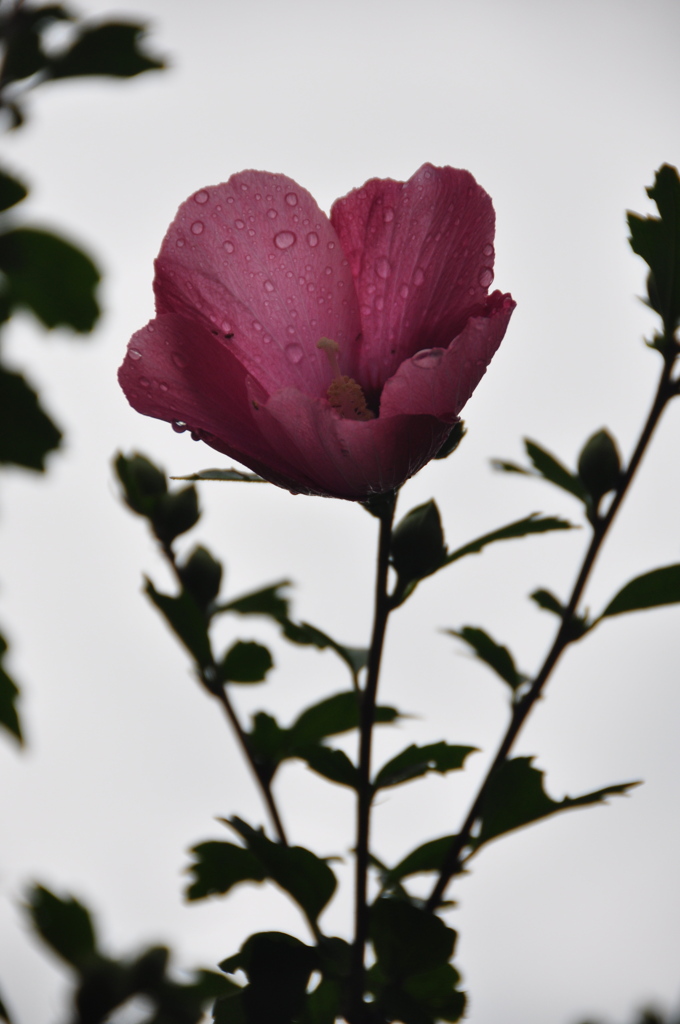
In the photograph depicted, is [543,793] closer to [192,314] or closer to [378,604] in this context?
[378,604]

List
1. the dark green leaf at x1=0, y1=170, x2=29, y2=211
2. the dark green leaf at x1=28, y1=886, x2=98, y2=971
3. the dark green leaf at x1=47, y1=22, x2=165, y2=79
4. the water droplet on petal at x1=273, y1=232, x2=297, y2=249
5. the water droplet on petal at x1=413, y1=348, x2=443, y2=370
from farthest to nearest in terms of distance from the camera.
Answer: the dark green leaf at x1=47, y1=22, x2=165, y2=79 → the dark green leaf at x1=0, y1=170, x2=29, y2=211 → the dark green leaf at x1=28, y1=886, x2=98, y2=971 → the water droplet on petal at x1=273, y1=232, x2=297, y2=249 → the water droplet on petal at x1=413, y1=348, x2=443, y2=370

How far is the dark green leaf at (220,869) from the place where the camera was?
25.3 inches

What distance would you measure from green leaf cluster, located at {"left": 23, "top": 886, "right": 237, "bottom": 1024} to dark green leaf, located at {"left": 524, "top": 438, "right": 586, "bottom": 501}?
0.41 metres

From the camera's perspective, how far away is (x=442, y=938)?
53 cm

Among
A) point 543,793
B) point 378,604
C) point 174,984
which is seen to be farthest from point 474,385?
point 174,984

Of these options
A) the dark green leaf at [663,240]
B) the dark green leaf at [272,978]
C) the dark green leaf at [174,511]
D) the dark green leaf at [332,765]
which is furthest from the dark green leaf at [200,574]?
the dark green leaf at [663,240]

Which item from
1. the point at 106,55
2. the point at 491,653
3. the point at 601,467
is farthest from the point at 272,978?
the point at 106,55

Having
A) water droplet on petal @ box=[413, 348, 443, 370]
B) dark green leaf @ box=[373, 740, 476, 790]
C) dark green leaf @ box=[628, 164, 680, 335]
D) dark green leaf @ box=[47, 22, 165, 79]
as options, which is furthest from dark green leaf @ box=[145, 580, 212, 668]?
dark green leaf @ box=[47, 22, 165, 79]

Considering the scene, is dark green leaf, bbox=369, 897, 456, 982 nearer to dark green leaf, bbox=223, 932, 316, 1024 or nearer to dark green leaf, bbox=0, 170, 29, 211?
dark green leaf, bbox=223, 932, 316, 1024

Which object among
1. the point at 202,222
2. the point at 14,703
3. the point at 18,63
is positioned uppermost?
the point at 18,63

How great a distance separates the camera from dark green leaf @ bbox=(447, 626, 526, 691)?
2.25 feet

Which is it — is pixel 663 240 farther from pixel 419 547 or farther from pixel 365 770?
pixel 365 770

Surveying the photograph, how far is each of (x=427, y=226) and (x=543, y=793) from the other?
0.38 meters

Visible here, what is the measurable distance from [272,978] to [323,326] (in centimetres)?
40
